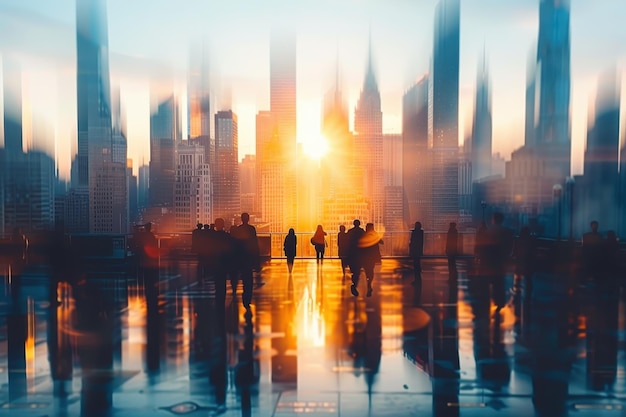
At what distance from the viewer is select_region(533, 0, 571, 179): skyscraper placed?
427 feet

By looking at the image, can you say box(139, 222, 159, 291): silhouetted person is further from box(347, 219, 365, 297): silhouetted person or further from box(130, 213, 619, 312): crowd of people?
box(347, 219, 365, 297): silhouetted person

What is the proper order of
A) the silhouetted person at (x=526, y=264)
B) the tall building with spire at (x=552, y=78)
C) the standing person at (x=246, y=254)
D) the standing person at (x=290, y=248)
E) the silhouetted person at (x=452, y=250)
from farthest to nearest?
the tall building with spire at (x=552, y=78), the standing person at (x=290, y=248), the silhouetted person at (x=452, y=250), the silhouetted person at (x=526, y=264), the standing person at (x=246, y=254)

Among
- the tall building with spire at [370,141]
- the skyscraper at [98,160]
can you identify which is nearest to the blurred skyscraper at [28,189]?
the skyscraper at [98,160]

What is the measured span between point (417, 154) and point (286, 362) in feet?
517

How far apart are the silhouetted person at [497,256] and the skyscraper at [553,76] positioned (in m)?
117

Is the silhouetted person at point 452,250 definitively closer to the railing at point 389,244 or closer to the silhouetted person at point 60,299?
the railing at point 389,244

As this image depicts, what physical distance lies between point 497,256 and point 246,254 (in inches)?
186

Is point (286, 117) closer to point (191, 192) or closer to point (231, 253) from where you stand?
point (191, 192)

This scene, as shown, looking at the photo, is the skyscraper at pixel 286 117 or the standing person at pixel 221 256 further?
the skyscraper at pixel 286 117

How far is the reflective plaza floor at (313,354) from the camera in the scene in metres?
5.88

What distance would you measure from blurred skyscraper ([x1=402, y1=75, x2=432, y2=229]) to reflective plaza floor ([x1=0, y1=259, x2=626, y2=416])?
105 meters

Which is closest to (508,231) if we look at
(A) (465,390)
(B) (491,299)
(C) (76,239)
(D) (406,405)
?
(B) (491,299)

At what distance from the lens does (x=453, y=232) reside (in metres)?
15.7

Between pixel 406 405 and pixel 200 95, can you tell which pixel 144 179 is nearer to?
pixel 200 95
